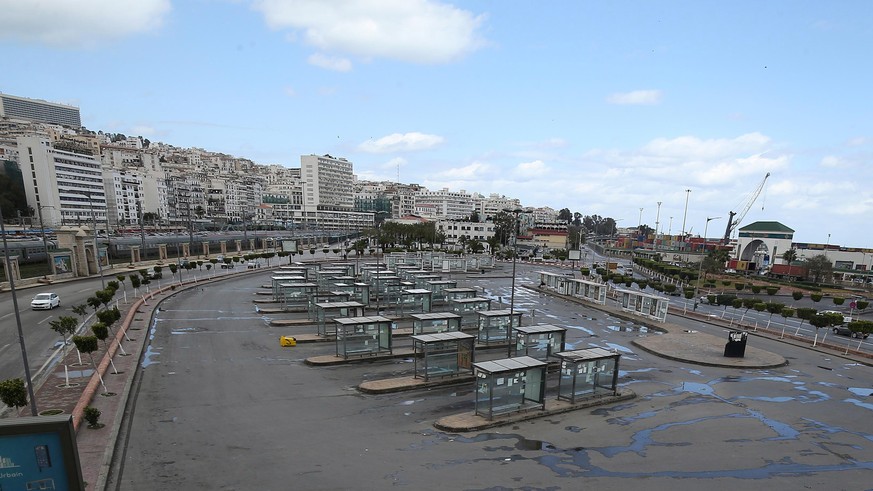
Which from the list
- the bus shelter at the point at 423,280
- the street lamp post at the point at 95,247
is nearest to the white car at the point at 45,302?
the street lamp post at the point at 95,247

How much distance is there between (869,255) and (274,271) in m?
114

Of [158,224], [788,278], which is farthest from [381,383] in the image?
[158,224]

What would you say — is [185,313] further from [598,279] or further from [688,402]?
[598,279]

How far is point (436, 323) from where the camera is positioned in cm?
2214

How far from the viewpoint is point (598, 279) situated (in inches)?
2053

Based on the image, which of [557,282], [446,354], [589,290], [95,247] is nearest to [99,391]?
[446,354]

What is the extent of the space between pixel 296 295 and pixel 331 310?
8.69 meters

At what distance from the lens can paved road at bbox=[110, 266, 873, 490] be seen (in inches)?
412

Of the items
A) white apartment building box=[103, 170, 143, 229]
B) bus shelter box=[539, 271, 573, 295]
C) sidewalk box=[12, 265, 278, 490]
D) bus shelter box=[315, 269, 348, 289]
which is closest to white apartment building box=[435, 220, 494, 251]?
bus shelter box=[539, 271, 573, 295]

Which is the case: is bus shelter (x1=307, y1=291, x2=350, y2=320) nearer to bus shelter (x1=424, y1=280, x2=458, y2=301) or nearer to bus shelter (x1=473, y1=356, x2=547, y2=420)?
bus shelter (x1=424, y1=280, x2=458, y2=301)

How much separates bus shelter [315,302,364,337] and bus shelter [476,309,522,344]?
22.4 ft

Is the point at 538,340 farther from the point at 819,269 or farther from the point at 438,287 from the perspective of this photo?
the point at 819,269

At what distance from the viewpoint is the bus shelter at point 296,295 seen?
3109 cm

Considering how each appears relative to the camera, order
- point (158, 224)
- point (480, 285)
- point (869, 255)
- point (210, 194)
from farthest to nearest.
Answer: point (210, 194) → point (158, 224) → point (869, 255) → point (480, 285)
